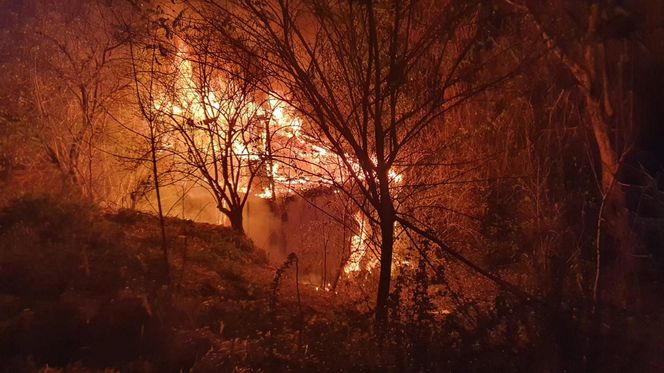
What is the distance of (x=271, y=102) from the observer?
9.66 m

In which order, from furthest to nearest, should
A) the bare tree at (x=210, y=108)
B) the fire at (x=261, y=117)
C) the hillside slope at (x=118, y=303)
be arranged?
the bare tree at (x=210, y=108)
the fire at (x=261, y=117)
the hillside slope at (x=118, y=303)

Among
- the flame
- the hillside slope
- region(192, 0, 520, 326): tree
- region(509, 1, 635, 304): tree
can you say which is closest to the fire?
the flame

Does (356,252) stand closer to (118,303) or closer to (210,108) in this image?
(210,108)

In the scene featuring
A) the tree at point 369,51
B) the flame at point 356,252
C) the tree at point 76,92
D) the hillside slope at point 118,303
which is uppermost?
the tree at point 76,92

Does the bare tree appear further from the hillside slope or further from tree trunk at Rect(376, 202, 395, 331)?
tree trunk at Rect(376, 202, 395, 331)

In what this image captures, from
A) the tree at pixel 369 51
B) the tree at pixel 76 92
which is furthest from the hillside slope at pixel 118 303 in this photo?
the tree at pixel 76 92

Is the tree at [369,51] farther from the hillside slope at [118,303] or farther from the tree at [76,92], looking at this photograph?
the tree at [76,92]

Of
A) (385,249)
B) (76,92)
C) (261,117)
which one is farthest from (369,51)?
(76,92)

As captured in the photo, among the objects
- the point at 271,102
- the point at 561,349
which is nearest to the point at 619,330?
the point at 561,349

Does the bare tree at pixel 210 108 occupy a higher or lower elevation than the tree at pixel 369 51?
higher

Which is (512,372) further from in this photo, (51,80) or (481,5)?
(51,80)

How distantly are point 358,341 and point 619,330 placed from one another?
2.09 metres

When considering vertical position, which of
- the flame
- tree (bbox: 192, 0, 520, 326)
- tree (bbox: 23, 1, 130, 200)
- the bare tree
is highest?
tree (bbox: 23, 1, 130, 200)

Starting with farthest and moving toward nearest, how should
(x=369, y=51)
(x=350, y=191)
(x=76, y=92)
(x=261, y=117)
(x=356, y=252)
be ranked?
(x=76, y=92)
(x=356, y=252)
(x=261, y=117)
(x=350, y=191)
(x=369, y=51)
